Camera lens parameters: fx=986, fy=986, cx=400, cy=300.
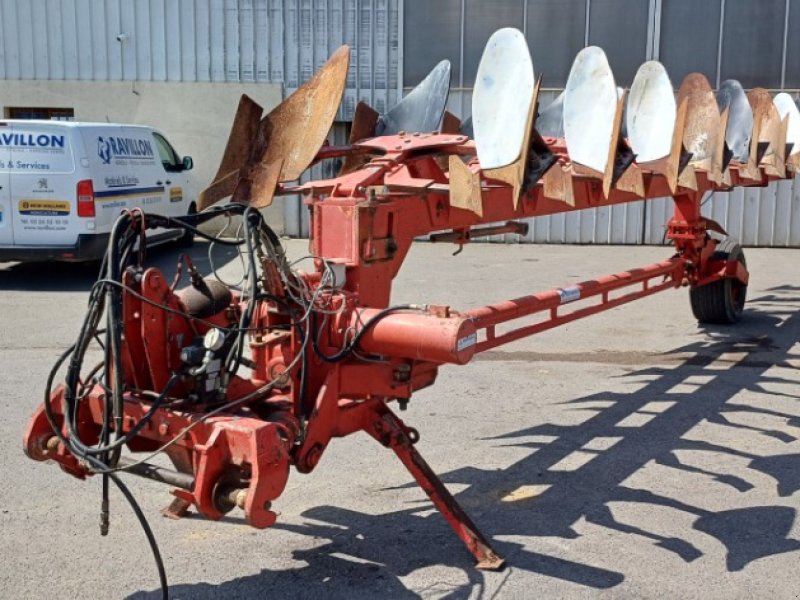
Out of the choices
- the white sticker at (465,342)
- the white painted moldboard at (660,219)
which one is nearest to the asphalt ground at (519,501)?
the white sticker at (465,342)

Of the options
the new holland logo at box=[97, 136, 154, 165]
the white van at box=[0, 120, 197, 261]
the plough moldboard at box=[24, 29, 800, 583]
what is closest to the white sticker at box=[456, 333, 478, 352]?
the plough moldboard at box=[24, 29, 800, 583]

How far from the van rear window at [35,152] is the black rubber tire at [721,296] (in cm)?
748

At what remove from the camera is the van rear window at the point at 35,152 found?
11930 millimetres

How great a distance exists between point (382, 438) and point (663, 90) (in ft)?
9.99

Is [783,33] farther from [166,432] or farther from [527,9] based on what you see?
[166,432]

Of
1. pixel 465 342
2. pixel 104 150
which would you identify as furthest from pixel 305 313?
pixel 104 150

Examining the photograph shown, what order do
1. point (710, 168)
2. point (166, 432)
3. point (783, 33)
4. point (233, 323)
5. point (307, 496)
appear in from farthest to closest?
point (783, 33), point (710, 168), point (307, 496), point (233, 323), point (166, 432)

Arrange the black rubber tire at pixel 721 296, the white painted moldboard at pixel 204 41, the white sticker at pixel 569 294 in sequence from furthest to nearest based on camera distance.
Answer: the white painted moldboard at pixel 204 41, the black rubber tire at pixel 721 296, the white sticker at pixel 569 294

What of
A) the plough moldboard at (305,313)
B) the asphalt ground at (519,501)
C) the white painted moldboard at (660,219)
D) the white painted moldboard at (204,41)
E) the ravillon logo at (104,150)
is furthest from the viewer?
the white painted moldboard at (204,41)

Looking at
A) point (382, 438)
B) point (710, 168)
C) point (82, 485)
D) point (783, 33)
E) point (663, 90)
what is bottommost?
point (82, 485)

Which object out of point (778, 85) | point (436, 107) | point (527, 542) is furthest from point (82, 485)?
Answer: point (778, 85)

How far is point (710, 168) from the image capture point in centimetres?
683

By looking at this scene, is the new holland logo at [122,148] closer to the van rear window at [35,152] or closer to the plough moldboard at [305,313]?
the van rear window at [35,152]

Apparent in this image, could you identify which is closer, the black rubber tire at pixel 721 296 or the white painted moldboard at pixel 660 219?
the black rubber tire at pixel 721 296
